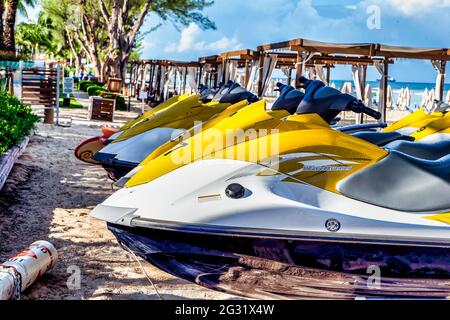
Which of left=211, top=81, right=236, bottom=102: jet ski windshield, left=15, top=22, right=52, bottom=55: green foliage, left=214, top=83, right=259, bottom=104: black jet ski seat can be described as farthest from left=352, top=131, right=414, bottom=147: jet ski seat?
left=15, top=22, right=52, bottom=55: green foliage

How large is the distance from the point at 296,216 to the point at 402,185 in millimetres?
637

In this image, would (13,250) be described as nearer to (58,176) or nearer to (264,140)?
(264,140)

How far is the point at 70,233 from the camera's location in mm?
5578

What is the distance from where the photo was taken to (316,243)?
330 centimetres

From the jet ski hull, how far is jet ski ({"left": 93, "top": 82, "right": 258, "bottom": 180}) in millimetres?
2333

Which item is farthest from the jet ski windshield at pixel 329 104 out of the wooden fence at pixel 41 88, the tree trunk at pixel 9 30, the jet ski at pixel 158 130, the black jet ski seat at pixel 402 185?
the tree trunk at pixel 9 30

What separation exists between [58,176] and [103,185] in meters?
0.80

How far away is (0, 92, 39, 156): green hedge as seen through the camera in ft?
24.6

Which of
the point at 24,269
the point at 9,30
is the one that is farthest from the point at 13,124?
the point at 9,30

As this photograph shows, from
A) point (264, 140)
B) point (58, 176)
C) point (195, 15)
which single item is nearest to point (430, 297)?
point (264, 140)

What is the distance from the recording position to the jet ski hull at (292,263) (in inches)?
129

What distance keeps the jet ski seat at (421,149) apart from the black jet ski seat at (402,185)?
2.24ft

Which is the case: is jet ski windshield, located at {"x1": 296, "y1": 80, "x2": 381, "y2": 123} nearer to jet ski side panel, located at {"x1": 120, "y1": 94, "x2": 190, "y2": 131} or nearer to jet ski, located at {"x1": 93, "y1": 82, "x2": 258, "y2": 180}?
jet ski, located at {"x1": 93, "y1": 82, "x2": 258, "y2": 180}

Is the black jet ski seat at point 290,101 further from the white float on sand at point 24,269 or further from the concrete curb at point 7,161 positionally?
the concrete curb at point 7,161
